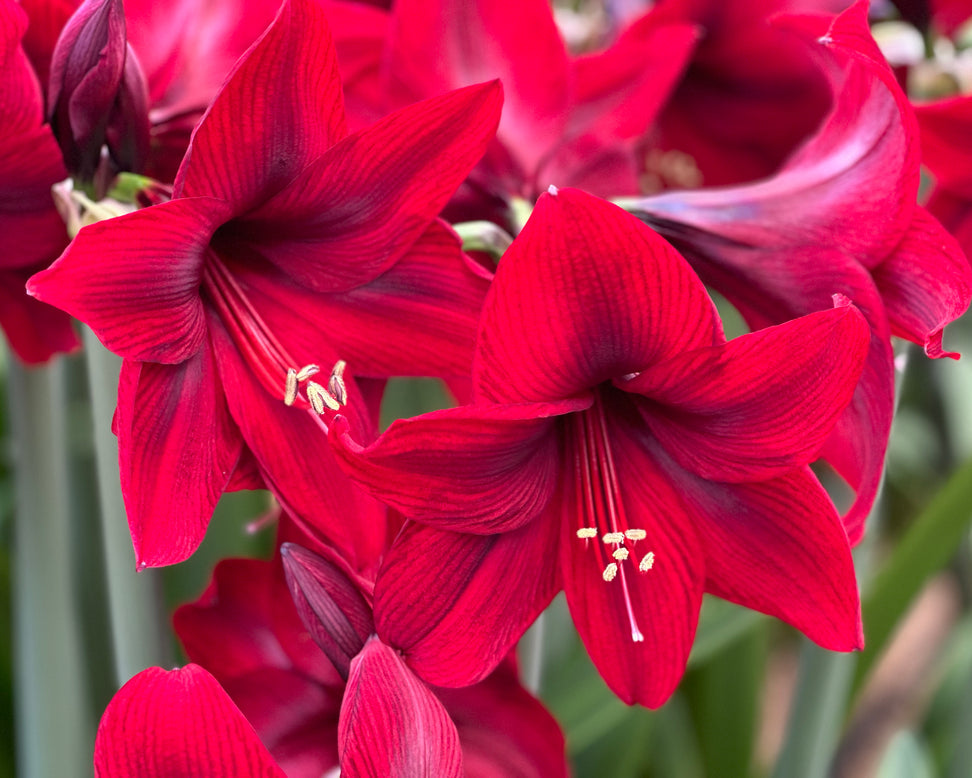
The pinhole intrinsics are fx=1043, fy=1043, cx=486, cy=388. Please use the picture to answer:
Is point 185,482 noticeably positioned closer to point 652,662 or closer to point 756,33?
point 652,662

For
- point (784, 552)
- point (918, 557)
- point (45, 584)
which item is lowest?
point (918, 557)

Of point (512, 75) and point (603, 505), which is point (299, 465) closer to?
point (603, 505)

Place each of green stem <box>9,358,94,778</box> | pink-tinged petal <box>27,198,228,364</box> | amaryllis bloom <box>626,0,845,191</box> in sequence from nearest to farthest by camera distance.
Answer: pink-tinged petal <box>27,198,228,364</box>, green stem <box>9,358,94,778</box>, amaryllis bloom <box>626,0,845,191</box>

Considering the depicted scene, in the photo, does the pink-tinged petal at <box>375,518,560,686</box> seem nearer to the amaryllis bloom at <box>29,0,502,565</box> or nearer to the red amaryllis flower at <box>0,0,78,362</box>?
the amaryllis bloom at <box>29,0,502,565</box>

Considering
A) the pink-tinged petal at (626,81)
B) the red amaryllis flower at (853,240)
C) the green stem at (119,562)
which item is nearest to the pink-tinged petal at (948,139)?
the red amaryllis flower at (853,240)

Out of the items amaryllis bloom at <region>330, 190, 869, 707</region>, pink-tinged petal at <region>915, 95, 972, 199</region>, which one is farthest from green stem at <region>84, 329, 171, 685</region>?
pink-tinged petal at <region>915, 95, 972, 199</region>

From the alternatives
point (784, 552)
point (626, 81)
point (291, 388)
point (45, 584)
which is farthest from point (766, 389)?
point (45, 584)

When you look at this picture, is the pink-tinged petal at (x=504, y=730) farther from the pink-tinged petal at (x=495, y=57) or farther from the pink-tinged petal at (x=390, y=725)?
the pink-tinged petal at (x=495, y=57)
